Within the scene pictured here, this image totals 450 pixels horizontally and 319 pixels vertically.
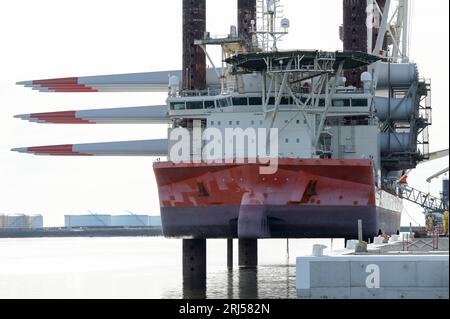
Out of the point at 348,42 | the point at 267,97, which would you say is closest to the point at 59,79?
the point at 348,42

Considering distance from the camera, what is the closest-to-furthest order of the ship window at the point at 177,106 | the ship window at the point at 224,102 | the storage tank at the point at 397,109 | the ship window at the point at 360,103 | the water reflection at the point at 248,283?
the water reflection at the point at 248,283
the ship window at the point at 224,102
the ship window at the point at 360,103
the ship window at the point at 177,106
the storage tank at the point at 397,109

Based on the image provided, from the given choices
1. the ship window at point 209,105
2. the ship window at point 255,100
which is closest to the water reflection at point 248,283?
the ship window at point 255,100

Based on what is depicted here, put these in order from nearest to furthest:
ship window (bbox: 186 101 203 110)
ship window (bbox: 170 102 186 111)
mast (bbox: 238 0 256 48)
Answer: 1. ship window (bbox: 186 101 203 110)
2. ship window (bbox: 170 102 186 111)
3. mast (bbox: 238 0 256 48)

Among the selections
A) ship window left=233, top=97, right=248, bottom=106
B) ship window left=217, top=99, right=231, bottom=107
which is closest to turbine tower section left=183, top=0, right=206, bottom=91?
ship window left=217, top=99, right=231, bottom=107

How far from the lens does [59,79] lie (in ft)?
317

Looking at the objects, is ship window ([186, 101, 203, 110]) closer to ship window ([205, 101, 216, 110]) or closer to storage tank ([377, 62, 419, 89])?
ship window ([205, 101, 216, 110])

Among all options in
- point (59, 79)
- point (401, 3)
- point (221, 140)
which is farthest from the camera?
point (401, 3)

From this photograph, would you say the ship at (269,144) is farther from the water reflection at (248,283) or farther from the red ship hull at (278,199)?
the water reflection at (248,283)

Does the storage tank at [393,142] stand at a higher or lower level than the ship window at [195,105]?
lower

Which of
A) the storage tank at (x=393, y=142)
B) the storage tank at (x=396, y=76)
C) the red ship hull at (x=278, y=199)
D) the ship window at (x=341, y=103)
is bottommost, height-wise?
the red ship hull at (x=278, y=199)

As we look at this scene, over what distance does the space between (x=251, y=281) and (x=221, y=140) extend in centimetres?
991

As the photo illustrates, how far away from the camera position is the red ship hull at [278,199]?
195 ft

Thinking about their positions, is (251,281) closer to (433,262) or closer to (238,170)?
(238,170)

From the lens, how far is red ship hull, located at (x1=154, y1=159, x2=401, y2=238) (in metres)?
59.6
